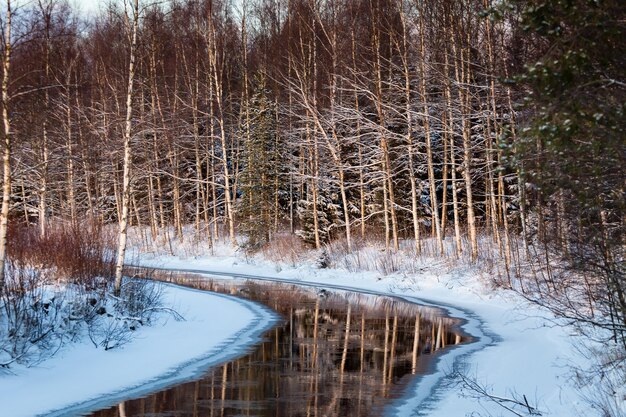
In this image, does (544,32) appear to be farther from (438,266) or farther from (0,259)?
(438,266)

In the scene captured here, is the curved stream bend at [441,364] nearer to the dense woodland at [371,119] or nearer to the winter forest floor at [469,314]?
the winter forest floor at [469,314]

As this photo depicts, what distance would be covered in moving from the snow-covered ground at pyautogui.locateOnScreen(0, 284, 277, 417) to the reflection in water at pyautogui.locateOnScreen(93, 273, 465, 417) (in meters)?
0.47

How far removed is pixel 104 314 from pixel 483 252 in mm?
15576

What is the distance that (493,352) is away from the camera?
12.0m

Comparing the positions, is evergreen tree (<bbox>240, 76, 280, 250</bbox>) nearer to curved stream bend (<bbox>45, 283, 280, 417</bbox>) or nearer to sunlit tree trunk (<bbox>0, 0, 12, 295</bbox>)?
curved stream bend (<bbox>45, 283, 280, 417</bbox>)

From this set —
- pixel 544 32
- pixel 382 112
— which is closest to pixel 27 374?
pixel 544 32

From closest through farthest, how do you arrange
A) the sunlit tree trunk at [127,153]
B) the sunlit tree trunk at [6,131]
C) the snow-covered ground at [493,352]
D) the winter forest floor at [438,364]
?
the snow-covered ground at [493,352] → the winter forest floor at [438,364] → the sunlit tree trunk at [6,131] → the sunlit tree trunk at [127,153]

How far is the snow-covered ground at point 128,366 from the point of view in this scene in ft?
28.2

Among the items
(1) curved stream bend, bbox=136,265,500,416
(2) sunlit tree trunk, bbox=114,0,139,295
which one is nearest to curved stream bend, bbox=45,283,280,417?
(2) sunlit tree trunk, bbox=114,0,139,295

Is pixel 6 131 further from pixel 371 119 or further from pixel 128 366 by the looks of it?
pixel 371 119

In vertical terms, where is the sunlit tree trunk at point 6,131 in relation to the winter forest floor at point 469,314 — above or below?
above

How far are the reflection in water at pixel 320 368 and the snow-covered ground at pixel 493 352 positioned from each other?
592 millimetres

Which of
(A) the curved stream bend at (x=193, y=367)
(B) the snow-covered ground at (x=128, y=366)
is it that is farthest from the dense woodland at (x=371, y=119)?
(A) the curved stream bend at (x=193, y=367)

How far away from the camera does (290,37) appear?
115 ft
